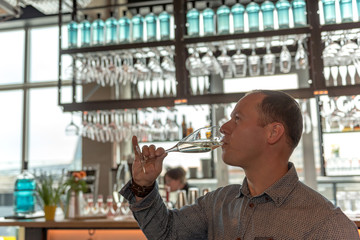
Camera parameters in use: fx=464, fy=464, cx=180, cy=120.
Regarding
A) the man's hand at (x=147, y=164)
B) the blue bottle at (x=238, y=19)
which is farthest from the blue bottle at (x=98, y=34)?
the man's hand at (x=147, y=164)

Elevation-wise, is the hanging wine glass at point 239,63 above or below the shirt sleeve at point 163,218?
above

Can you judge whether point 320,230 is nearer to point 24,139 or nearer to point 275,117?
point 275,117

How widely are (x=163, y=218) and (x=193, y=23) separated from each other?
270cm

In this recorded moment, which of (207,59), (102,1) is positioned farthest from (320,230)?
(102,1)

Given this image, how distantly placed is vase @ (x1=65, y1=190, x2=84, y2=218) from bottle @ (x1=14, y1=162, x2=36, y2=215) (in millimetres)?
468

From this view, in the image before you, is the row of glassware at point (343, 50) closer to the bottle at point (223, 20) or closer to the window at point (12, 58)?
the bottle at point (223, 20)

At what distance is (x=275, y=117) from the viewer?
1.60m

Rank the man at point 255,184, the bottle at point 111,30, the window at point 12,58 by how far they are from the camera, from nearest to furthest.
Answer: the man at point 255,184 < the bottle at point 111,30 < the window at point 12,58

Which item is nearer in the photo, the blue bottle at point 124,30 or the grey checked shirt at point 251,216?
the grey checked shirt at point 251,216

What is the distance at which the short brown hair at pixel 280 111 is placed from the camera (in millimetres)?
1600

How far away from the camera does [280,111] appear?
1605 millimetres

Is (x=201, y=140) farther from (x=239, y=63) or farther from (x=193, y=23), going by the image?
(x=193, y=23)

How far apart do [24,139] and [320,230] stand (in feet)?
20.5

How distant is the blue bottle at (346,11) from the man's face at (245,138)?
254 centimetres
